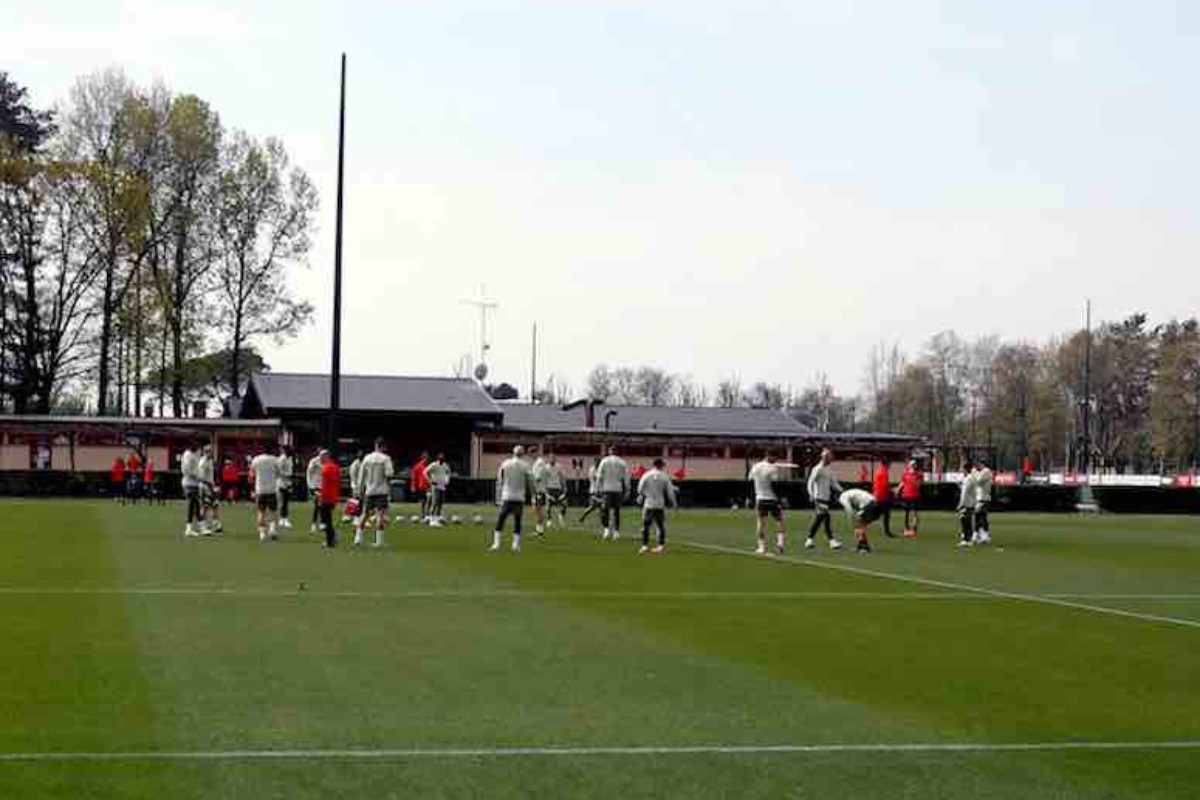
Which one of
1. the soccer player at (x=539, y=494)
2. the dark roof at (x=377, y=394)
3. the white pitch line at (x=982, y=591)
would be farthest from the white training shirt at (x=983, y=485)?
the dark roof at (x=377, y=394)

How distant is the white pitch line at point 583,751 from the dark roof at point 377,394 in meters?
62.3

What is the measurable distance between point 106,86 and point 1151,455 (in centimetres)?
8976

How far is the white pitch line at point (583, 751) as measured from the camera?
8.80 metres

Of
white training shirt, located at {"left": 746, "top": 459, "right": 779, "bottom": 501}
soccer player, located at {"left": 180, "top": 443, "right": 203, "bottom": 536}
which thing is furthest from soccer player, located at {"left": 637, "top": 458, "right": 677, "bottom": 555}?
soccer player, located at {"left": 180, "top": 443, "right": 203, "bottom": 536}

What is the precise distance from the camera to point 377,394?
74625 mm

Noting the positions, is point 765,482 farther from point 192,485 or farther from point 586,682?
point 586,682

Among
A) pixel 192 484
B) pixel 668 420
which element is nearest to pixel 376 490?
pixel 192 484

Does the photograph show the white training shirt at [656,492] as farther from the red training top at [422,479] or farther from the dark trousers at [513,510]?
the red training top at [422,479]

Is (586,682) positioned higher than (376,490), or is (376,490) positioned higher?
(376,490)

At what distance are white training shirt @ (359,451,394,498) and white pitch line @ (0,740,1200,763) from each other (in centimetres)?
2083

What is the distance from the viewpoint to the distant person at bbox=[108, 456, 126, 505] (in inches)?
2203

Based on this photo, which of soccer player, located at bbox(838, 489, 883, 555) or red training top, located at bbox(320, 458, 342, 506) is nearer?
red training top, located at bbox(320, 458, 342, 506)

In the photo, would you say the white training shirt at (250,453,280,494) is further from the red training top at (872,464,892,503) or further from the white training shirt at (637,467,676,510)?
the red training top at (872,464,892,503)

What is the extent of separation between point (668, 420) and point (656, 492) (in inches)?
2351
